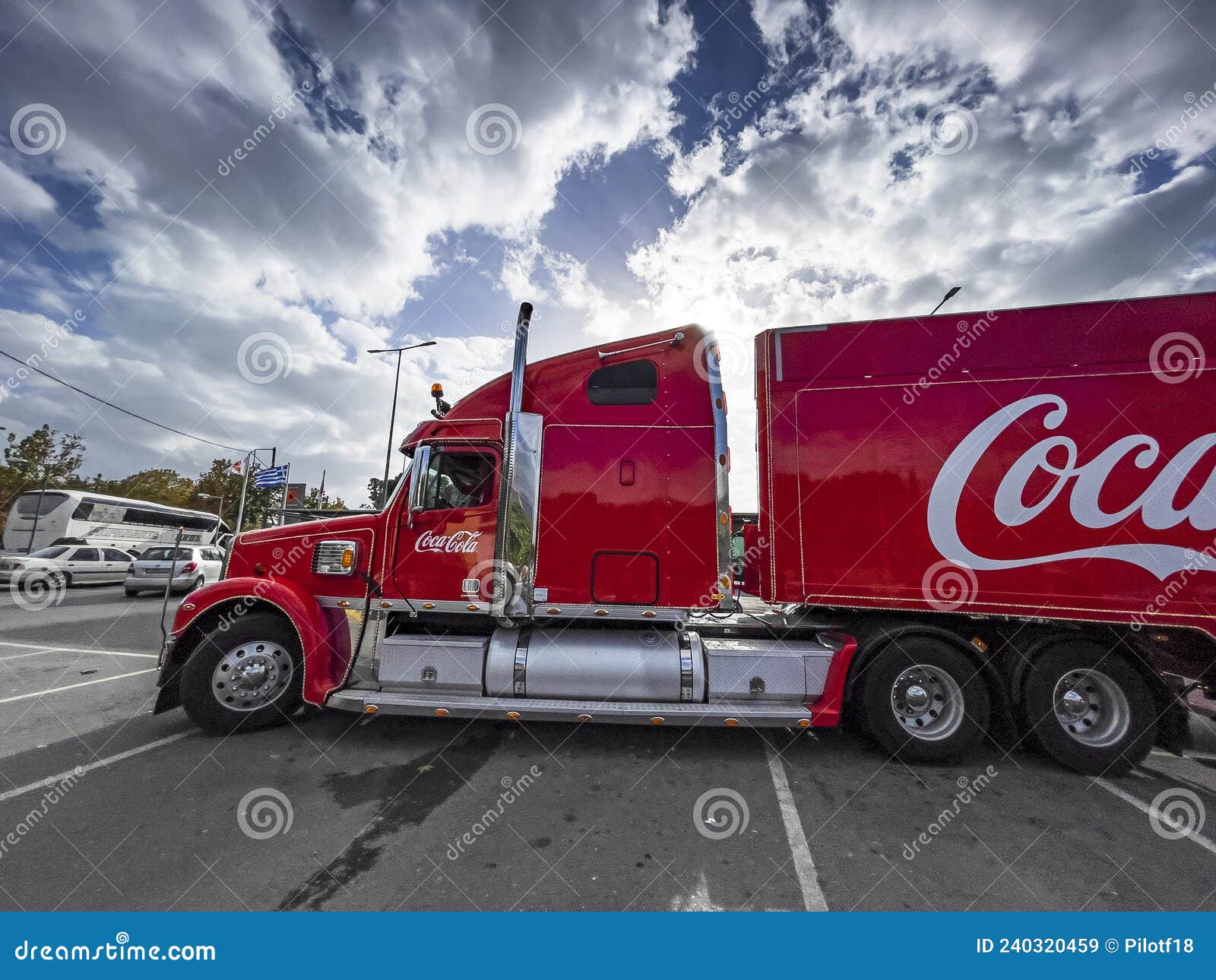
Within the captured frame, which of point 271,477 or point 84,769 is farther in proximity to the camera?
point 271,477

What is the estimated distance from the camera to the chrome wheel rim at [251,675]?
15.3 ft

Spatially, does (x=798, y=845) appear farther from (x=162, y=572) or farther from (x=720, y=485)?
(x=162, y=572)

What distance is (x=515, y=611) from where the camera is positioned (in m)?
4.67

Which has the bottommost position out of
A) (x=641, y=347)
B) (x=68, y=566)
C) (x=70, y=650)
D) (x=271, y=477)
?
(x=70, y=650)

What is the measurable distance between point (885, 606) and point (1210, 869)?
234 centimetres

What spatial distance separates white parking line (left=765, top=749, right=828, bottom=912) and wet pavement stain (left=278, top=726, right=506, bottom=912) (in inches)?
98.1

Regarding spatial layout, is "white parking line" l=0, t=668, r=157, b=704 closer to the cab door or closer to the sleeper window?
the cab door

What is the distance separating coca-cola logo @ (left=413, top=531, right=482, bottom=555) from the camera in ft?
15.9

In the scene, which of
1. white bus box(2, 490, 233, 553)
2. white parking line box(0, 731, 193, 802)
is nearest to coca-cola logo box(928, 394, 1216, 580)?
white parking line box(0, 731, 193, 802)

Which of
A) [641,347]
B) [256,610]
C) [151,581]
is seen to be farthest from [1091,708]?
[151,581]

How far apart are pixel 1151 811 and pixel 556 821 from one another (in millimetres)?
4668

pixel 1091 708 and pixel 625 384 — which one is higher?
pixel 625 384

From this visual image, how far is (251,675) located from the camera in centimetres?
471

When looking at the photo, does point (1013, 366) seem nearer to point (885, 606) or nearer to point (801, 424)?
point (801, 424)
